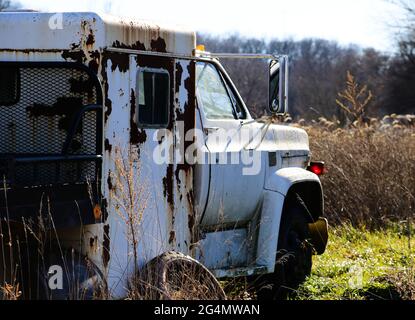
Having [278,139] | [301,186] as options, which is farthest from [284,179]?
[301,186]

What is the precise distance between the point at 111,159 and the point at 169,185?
66cm

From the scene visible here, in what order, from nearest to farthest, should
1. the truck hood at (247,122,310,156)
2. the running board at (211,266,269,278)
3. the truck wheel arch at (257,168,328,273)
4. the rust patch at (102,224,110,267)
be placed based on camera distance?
the rust patch at (102,224,110,267) < the running board at (211,266,269,278) < the truck wheel arch at (257,168,328,273) < the truck hood at (247,122,310,156)

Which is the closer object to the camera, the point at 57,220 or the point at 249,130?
the point at 57,220

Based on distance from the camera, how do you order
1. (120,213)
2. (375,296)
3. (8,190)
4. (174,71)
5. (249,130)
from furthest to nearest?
(375,296) → (249,130) → (174,71) → (120,213) → (8,190)

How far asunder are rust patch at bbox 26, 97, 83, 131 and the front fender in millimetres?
2102

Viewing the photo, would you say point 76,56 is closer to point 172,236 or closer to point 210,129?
point 172,236

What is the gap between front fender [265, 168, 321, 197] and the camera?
7613 mm

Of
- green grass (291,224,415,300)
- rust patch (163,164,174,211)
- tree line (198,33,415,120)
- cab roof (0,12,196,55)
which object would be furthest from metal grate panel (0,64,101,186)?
tree line (198,33,415,120)

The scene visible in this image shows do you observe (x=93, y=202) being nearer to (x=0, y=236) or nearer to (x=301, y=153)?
(x=0, y=236)

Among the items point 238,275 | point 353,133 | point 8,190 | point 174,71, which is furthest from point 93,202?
point 353,133

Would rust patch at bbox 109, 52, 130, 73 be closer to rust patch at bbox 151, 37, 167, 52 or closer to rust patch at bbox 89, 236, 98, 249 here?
rust patch at bbox 151, 37, 167, 52
